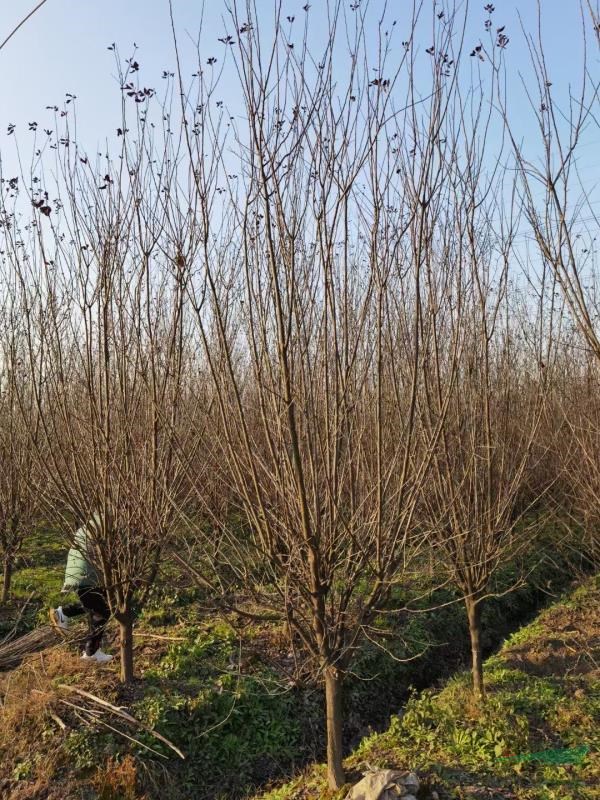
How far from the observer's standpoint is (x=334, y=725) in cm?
289

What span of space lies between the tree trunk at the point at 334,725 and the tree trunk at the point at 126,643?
5.87 ft

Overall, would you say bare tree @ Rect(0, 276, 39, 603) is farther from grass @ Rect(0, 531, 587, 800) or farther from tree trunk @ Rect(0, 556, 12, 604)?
grass @ Rect(0, 531, 587, 800)

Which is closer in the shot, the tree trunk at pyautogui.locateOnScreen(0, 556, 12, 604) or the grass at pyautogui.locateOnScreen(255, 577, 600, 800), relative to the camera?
the grass at pyautogui.locateOnScreen(255, 577, 600, 800)

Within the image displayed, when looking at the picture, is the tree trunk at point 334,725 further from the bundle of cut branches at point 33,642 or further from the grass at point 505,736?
the bundle of cut branches at point 33,642

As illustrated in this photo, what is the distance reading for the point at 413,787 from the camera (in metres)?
2.79

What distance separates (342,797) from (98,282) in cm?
325

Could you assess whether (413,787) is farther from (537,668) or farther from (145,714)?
(537,668)

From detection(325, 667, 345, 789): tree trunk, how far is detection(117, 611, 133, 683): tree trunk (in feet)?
5.87

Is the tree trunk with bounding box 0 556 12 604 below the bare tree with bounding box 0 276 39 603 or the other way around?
below

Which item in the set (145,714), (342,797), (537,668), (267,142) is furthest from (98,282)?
(537,668)

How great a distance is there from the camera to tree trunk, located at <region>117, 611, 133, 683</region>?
414 centimetres

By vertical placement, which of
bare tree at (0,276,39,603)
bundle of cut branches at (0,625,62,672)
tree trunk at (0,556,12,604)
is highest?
bare tree at (0,276,39,603)

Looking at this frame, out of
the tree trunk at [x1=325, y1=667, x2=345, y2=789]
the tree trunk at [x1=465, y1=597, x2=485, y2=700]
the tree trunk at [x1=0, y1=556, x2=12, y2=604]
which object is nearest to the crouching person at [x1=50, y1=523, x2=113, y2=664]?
the tree trunk at [x1=0, y1=556, x2=12, y2=604]

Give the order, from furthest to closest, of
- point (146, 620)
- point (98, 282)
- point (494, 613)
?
point (494, 613), point (146, 620), point (98, 282)
